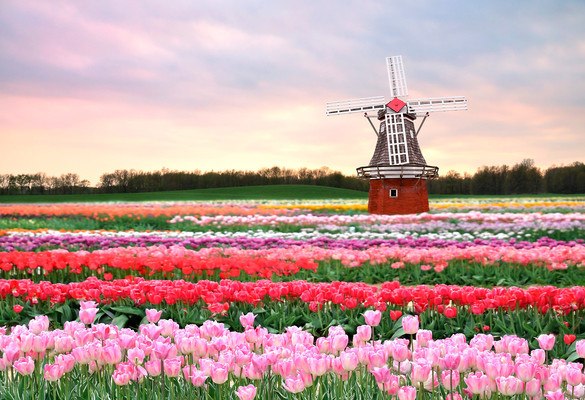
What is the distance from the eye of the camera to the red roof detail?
2670 centimetres

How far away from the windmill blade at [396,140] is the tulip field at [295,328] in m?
11.5

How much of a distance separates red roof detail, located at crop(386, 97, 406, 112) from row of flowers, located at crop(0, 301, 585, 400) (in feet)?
77.3

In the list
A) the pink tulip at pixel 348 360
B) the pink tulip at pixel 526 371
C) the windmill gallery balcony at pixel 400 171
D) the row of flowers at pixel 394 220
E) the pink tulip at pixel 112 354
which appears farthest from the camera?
the windmill gallery balcony at pixel 400 171

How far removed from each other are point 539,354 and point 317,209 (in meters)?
27.0

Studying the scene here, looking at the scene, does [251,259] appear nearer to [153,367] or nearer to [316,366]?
[153,367]

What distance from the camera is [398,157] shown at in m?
25.8

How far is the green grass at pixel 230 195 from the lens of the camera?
53500 mm

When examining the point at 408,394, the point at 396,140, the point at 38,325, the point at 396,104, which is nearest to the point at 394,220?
the point at 396,140

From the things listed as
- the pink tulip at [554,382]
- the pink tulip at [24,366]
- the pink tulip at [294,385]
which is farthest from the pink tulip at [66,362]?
the pink tulip at [554,382]

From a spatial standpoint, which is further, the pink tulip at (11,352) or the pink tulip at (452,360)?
the pink tulip at (11,352)

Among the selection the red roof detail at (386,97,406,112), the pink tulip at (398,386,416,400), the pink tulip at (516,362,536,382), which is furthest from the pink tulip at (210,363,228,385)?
the red roof detail at (386,97,406,112)

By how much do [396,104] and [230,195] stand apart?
33395 millimetres

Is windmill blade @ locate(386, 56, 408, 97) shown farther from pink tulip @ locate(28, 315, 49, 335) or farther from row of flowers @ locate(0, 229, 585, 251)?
pink tulip @ locate(28, 315, 49, 335)

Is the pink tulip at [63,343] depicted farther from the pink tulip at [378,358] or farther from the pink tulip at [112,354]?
the pink tulip at [378,358]
